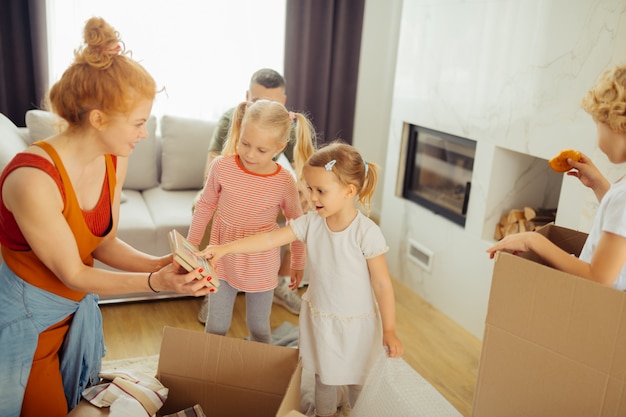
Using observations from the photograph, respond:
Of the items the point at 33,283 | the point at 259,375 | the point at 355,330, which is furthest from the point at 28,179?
the point at 355,330

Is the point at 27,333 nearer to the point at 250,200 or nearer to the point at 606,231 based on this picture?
the point at 250,200

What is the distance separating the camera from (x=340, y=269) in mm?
1783

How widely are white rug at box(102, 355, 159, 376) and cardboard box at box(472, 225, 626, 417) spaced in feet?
4.85

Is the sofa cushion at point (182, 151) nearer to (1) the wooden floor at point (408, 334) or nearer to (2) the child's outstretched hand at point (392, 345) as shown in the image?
(1) the wooden floor at point (408, 334)

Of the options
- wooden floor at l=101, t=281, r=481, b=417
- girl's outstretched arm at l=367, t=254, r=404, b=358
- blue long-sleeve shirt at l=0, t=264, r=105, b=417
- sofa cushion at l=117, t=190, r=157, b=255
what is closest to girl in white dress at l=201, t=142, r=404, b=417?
girl's outstretched arm at l=367, t=254, r=404, b=358

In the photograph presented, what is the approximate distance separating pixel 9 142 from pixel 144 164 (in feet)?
2.80

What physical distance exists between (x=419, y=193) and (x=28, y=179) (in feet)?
8.44

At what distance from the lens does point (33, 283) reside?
1.42 metres

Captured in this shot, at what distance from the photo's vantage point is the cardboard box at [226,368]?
170cm

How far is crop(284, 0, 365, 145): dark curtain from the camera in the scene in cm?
401

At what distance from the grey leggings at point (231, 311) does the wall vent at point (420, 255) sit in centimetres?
136

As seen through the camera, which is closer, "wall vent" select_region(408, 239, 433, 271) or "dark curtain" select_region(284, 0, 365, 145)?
"wall vent" select_region(408, 239, 433, 271)

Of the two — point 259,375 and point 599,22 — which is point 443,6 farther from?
point 259,375

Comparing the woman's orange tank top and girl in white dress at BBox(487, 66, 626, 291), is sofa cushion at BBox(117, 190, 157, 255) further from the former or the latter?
girl in white dress at BBox(487, 66, 626, 291)
